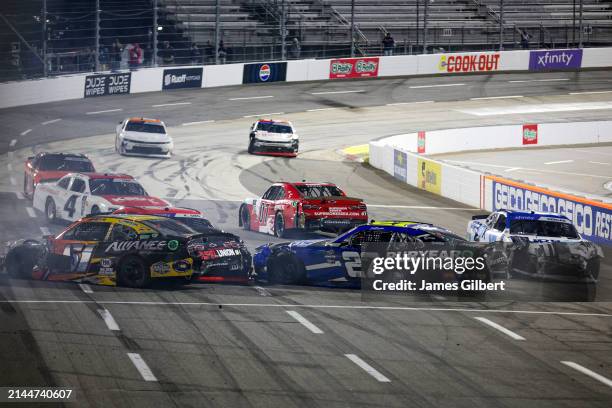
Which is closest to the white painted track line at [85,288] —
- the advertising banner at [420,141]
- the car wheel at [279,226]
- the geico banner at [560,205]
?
the car wheel at [279,226]

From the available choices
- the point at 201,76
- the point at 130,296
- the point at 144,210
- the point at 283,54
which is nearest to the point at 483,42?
the point at 283,54

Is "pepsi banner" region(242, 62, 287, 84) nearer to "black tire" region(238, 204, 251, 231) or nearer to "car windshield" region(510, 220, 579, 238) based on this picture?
"black tire" region(238, 204, 251, 231)

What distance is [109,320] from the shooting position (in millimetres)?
14648

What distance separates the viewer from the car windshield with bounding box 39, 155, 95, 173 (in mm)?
28109

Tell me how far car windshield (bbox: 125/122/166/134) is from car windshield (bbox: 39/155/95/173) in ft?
29.3

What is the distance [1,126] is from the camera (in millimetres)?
43438

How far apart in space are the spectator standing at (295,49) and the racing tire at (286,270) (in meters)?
39.9

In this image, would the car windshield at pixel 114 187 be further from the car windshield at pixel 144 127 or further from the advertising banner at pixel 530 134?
the advertising banner at pixel 530 134

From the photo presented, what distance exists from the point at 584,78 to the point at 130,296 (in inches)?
2013

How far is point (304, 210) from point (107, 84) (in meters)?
30.6

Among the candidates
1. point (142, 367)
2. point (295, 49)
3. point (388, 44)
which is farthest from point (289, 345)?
point (388, 44)

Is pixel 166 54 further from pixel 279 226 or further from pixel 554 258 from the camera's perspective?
pixel 554 258

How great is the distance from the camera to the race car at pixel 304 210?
917 inches

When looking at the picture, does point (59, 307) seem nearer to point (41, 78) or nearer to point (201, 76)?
point (41, 78)
